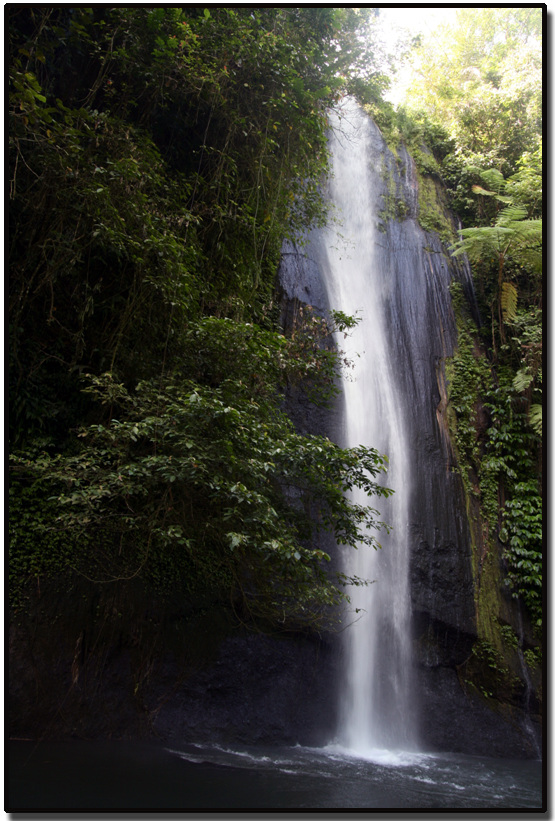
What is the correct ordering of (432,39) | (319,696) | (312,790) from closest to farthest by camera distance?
(312,790) < (319,696) < (432,39)

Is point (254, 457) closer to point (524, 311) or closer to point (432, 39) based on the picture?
point (524, 311)

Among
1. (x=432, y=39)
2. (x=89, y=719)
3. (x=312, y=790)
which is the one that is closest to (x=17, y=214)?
(x=89, y=719)

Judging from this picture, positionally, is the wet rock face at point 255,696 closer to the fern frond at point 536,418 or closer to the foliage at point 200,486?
the foliage at point 200,486

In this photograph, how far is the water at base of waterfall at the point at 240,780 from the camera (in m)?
3.14

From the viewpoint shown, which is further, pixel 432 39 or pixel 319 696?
pixel 432 39

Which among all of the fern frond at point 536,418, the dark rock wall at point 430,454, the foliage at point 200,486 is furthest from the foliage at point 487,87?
the foliage at point 200,486

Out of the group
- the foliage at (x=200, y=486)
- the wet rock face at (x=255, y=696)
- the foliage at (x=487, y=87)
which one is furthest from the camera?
the foliage at (x=487, y=87)

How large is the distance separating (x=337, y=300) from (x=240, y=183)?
274 cm

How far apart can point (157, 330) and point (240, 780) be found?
3663 mm

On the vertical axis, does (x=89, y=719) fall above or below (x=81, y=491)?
below

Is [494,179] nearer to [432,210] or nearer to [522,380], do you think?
[432,210]

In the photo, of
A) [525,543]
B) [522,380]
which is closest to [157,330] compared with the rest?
[522,380]

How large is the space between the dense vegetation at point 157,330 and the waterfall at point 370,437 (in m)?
0.91

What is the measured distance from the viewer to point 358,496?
6.96m
